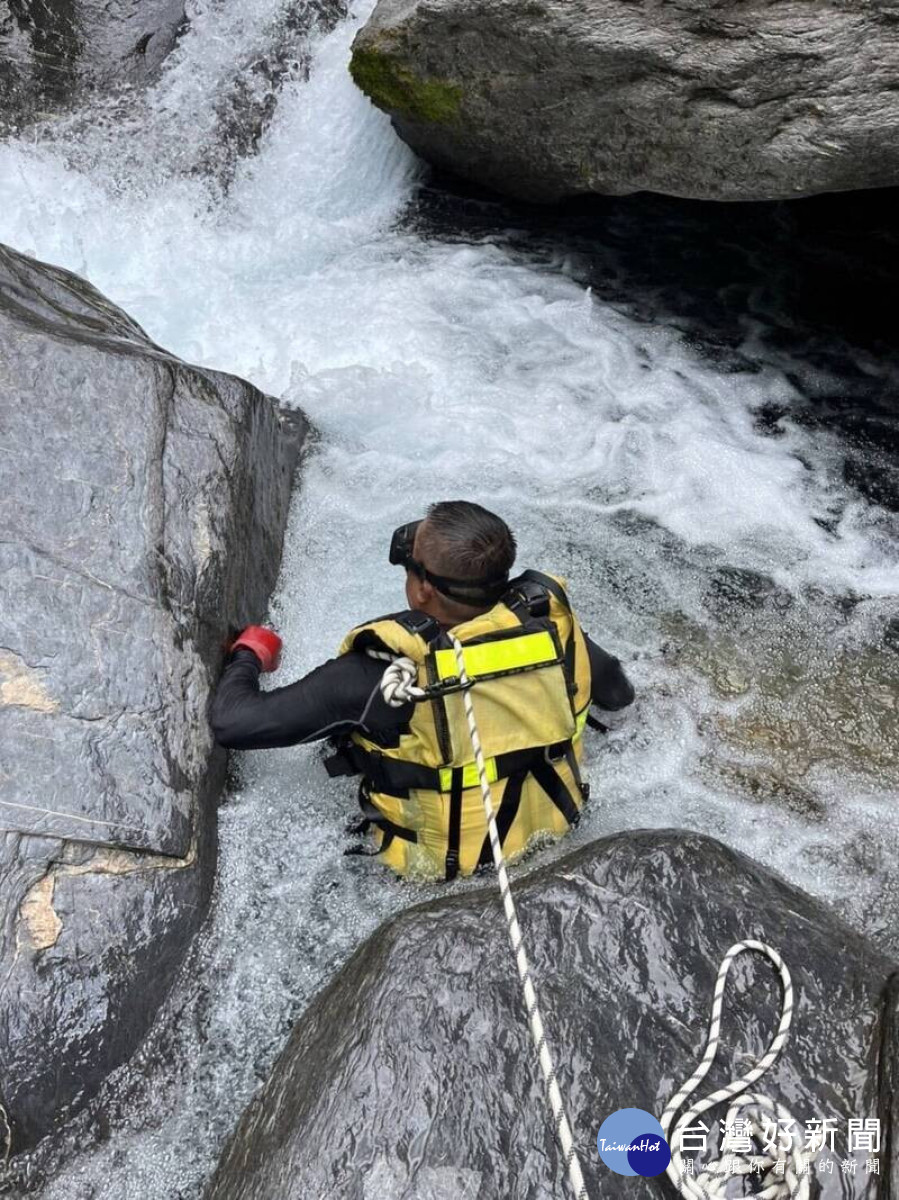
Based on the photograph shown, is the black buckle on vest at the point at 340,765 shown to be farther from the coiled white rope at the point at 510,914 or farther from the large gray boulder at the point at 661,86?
the large gray boulder at the point at 661,86

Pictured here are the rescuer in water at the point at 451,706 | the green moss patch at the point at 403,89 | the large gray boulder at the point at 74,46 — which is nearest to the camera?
the rescuer in water at the point at 451,706

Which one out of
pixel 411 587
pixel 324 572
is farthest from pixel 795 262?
pixel 411 587

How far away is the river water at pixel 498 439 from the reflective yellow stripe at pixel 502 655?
791 millimetres

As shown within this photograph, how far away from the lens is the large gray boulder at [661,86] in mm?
4539

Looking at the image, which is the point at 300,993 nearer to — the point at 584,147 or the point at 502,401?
the point at 502,401

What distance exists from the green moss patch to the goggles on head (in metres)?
3.92

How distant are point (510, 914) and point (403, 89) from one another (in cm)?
542

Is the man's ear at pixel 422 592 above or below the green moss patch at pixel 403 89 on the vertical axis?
below

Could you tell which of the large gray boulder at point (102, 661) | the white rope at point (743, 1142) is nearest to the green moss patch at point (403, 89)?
the large gray boulder at point (102, 661)

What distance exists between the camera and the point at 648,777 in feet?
12.2

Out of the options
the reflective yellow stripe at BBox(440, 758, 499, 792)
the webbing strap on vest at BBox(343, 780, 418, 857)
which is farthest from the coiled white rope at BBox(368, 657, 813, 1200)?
the webbing strap on vest at BBox(343, 780, 418, 857)

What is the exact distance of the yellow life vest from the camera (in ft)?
9.27

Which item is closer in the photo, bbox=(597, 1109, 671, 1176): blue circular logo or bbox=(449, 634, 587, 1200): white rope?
bbox=(449, 634, 587, 1200): white rope

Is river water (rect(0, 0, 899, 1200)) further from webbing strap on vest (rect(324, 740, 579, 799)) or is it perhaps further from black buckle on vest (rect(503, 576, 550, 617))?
black buckle on vest (rect(503, 576, 550, 617))
